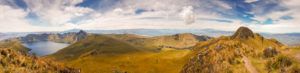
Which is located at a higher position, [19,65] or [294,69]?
[294,69]

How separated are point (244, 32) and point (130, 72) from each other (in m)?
189

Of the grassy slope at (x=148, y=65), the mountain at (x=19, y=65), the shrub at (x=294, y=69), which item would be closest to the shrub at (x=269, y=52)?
the shrub at (x=294, y=69)

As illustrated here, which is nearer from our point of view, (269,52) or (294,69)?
(294,69)

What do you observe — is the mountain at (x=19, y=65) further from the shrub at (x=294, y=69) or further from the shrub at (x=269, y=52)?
the shrub at (x=269, y=52)

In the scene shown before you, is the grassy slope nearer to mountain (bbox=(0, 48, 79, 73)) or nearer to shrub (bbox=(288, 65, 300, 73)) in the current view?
shrub (bbox=(288, 65, 300, 73))

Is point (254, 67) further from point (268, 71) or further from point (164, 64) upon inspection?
point (164, 64)

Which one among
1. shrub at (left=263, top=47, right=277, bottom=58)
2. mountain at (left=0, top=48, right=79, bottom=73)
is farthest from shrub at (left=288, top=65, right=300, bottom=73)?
mountain at (left=0, top=48, right=79, bottom=73)

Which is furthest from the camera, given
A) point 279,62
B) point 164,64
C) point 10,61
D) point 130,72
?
point 164,64

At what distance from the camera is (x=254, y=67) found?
13203 mm

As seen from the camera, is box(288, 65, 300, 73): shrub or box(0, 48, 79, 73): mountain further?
box(0, 48, 79, 73): mountain

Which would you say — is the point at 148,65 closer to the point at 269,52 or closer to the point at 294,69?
the point at 269,52

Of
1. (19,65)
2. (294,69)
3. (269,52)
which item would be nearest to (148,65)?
(269,52)

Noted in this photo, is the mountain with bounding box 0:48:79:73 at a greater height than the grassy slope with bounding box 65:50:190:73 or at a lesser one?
greater

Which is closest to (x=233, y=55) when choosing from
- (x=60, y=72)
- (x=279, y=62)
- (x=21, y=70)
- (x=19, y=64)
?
(x=279, y=62)
